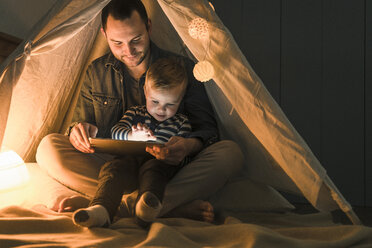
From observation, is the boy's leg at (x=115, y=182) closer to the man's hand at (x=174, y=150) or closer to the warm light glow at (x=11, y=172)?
the man's hand at (x=174, y=150)

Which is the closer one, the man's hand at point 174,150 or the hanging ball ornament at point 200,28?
the man's hand at point 174,150

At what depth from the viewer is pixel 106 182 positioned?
115 centimetres

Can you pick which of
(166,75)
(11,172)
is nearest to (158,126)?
(166,75)

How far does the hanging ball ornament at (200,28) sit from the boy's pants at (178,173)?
376 millimetres

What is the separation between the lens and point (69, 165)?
4.44 ft

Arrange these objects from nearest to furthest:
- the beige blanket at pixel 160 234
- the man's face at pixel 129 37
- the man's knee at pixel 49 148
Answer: the beige blanket at pixel 160 234, the man's knee at pixel 49 148, the man's face at pixel 129 37

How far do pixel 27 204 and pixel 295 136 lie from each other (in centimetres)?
93

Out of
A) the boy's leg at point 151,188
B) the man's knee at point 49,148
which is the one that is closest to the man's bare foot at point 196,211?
the boy's leg at point 151,188

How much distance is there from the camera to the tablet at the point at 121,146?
115 cm

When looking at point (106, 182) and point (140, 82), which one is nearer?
point (106, 182)

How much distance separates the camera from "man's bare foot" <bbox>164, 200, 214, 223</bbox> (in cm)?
126

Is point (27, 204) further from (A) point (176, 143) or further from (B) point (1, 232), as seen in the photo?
(A) point (176, 143)

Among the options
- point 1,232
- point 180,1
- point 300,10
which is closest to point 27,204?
point 1,232

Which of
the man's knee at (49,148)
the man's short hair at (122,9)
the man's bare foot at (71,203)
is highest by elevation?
the man's short hair at (122,9)
